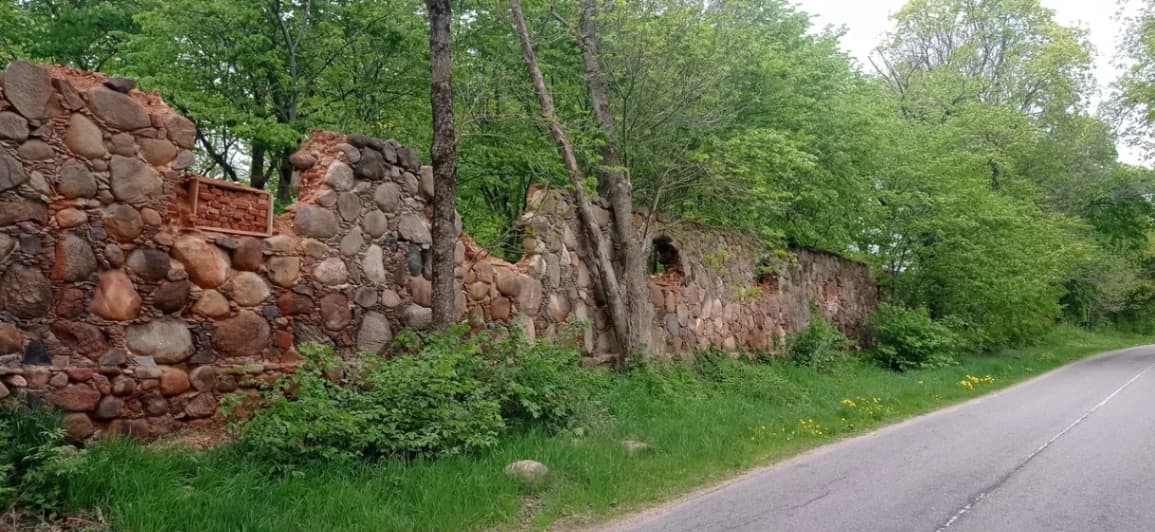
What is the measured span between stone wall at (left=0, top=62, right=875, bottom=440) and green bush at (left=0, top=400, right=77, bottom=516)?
0.27m

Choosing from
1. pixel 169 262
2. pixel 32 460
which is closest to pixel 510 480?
pixel 32 460

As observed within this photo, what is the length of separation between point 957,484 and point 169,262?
6521mm

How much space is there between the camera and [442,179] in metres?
8.01

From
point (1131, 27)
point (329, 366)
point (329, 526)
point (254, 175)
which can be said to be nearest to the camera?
point (329, 526)

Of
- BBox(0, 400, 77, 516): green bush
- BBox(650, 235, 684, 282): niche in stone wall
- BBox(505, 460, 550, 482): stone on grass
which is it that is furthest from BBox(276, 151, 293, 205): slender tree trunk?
BBox(505, 460, 550, 482): stone on grass

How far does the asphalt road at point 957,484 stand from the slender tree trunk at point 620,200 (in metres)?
3.63

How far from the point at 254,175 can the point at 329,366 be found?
9089 mm

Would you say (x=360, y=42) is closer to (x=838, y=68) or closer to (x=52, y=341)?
(x=52, y=341)

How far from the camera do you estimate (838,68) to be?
57.8ft

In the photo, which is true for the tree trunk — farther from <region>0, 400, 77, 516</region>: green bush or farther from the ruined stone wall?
<region>0, 400, 77, 516</region>: green bush

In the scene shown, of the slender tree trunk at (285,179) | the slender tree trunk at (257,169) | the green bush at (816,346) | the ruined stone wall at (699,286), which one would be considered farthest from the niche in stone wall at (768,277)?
the slender tree trunk at (257,169)

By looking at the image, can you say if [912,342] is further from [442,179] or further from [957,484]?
[442,179]

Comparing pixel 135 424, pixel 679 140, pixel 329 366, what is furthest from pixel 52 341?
pixel 679 140

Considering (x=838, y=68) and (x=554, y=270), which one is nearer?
(x=554, y=270)
